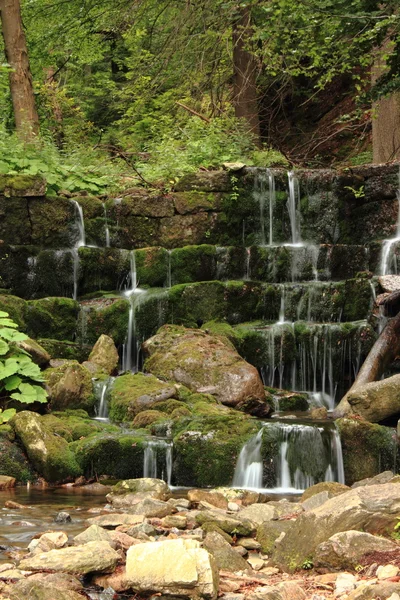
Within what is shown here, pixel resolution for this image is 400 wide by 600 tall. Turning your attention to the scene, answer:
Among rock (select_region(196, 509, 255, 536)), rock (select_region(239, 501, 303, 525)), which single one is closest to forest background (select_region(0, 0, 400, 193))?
rock (select_region(239, 501, 303, 525))

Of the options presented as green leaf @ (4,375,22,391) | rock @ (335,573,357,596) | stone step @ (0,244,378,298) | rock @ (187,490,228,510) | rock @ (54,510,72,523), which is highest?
stone step @ (0,244,378,298)

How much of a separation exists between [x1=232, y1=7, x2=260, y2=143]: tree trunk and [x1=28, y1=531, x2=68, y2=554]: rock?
42.6ft

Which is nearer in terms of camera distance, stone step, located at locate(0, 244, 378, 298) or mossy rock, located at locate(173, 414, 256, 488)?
mossy rock, located at locate(173, 414, 256, 488)

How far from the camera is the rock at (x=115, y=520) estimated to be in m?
6.14

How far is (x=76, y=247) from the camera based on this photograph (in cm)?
1443

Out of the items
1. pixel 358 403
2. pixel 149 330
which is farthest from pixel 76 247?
pixel 358 403

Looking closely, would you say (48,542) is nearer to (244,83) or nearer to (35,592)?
(35,592)

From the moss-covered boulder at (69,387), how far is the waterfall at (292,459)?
257 centimetres

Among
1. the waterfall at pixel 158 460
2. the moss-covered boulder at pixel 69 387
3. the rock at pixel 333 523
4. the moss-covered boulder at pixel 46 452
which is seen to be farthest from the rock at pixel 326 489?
the moss-covered boulder at pixel 69 387

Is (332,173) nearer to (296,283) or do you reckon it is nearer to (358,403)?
(296,283)

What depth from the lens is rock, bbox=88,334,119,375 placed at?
38.6ft

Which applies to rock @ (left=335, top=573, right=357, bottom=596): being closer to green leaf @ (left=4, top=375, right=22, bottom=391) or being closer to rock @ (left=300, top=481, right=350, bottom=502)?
rock @ (left=300, top=481, right=350, bottom=502)

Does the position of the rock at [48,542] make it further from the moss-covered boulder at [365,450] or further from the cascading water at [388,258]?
the cascading water at [388,258]

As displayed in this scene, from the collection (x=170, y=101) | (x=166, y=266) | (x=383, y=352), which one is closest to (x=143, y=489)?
(x=383, y=352)
